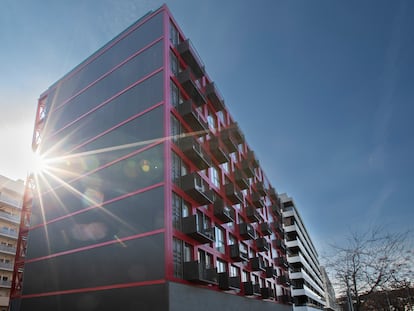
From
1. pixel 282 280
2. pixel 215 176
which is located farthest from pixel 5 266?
pixel 282 280

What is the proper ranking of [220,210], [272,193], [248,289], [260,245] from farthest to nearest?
[272,193] < [260,245] < [248,289] < [220,210]

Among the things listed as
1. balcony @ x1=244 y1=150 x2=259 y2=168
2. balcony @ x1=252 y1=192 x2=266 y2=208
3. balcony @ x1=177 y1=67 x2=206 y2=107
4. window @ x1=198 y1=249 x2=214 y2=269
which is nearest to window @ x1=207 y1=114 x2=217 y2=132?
balcony @ x1=177 y1=67 x2=206 y2=107

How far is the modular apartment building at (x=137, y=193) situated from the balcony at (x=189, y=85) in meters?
0.09

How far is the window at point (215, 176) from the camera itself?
31.7 m

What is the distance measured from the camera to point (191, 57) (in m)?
30.1

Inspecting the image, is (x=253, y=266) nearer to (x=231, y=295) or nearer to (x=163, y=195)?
(x=231, y=295)

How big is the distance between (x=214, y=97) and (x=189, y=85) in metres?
6.24

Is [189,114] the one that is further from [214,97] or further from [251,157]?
[251,157]

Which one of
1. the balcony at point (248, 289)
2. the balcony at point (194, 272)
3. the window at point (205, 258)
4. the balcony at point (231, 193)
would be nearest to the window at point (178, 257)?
the balcony at point (194, 272)

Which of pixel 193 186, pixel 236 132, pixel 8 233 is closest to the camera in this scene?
pixel 193 186

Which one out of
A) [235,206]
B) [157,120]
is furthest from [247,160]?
[157,120]

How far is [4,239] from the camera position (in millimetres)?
55438

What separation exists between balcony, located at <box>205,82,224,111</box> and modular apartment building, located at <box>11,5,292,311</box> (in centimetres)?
11

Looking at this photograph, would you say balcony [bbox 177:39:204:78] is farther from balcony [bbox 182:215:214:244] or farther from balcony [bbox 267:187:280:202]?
balcony [bbox 267:187:280:202]
